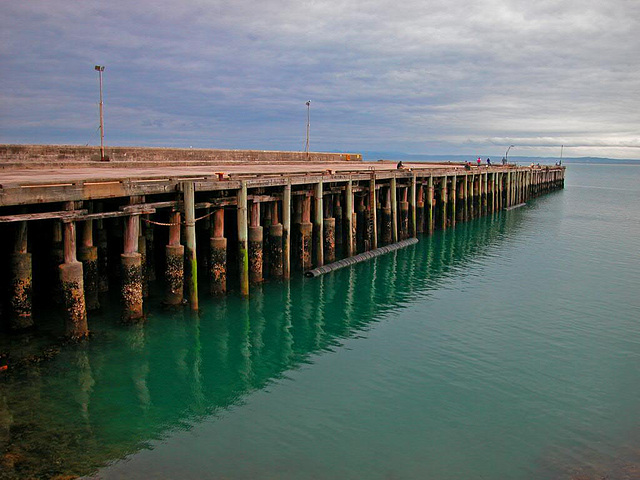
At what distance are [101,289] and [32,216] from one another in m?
6.32

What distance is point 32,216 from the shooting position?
14.3 m

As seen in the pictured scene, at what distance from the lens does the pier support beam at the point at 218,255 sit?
1966 centimetres

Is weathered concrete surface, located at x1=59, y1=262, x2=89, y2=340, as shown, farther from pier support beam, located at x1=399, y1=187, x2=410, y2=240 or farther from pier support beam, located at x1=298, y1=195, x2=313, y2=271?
pier support beam, located at x1=399, y1=187, x2=410, y2=240

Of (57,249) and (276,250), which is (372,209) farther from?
(57,249)

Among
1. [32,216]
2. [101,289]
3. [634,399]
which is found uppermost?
[32,216]

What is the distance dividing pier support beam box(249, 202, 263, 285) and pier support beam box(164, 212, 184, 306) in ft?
12.0

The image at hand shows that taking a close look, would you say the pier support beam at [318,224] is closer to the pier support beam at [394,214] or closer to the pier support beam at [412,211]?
the pier support beam at [394,214]

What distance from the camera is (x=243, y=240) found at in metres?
20.2

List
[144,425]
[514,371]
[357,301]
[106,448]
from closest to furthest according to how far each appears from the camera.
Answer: [106,448] → [144,425] → [514,371] → [357,301]

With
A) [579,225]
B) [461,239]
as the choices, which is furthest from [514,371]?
[579,225]

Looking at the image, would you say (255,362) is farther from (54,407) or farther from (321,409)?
(54,407)

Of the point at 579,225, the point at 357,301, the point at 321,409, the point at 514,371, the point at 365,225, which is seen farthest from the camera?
the point at 579,225

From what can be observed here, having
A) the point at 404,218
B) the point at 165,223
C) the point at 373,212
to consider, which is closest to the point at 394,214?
the point at 404,218

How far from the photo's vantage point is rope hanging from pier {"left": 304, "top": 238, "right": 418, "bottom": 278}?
24.5 m
